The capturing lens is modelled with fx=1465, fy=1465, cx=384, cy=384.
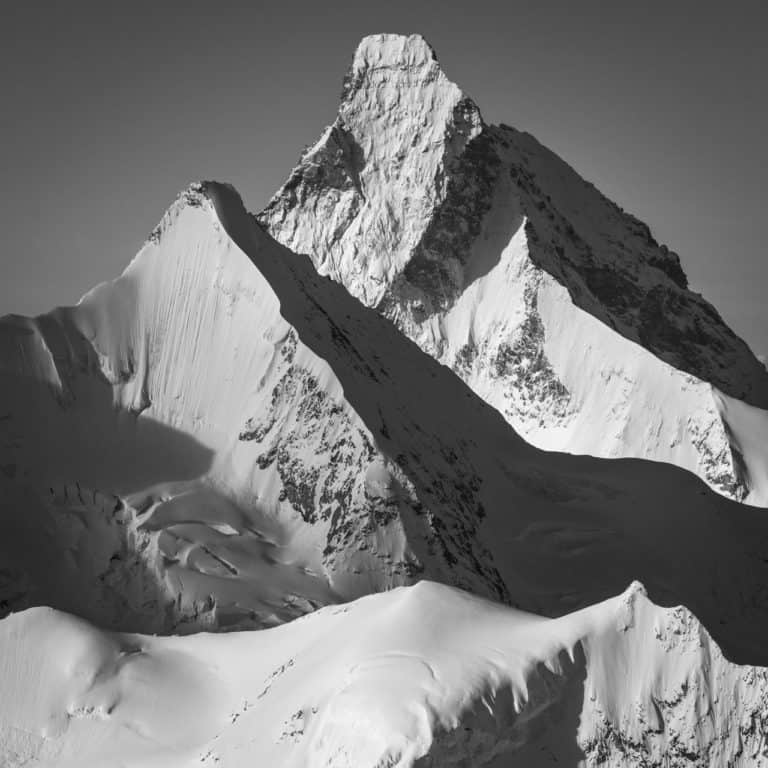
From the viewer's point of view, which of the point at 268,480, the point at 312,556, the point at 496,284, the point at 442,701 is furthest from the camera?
the point at 496,284

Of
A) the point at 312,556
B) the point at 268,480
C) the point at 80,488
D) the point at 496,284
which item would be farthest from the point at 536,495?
the point at 496,284

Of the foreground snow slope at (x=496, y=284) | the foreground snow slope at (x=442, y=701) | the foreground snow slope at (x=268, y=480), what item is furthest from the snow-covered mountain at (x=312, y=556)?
the foreground snow slope at (x=496, y=284)

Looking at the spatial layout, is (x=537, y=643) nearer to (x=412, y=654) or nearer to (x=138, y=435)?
(x=412, y=654)

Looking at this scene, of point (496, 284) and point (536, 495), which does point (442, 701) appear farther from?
point (496, 284)

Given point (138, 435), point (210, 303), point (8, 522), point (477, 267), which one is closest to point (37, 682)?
point (8, 522)

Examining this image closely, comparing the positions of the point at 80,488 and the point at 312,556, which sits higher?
the point at 80,488

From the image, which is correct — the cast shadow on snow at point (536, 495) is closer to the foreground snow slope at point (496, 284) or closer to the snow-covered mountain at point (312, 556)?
the snow-covered mountain at point (312, 556)

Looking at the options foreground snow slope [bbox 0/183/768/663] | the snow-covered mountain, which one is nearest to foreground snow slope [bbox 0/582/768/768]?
the snow-covered mountain
